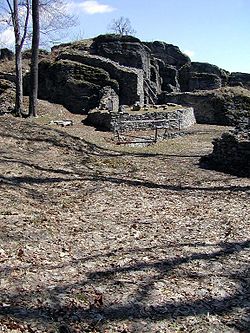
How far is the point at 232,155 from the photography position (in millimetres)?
12445

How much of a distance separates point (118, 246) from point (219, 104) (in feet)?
73.1

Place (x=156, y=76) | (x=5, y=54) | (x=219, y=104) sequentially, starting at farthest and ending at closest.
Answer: (x=5, y=54) → (x=156, y=76) → (x=219, y=104)

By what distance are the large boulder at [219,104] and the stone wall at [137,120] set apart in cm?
483

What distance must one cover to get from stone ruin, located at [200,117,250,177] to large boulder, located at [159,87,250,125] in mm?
14193

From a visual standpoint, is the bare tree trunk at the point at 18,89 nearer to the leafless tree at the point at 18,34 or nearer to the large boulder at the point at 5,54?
the leafless tree at the point at 18,34

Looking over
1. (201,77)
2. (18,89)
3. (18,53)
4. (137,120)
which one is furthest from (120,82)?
(201,77)

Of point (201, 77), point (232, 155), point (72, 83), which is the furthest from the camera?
point (201, 77)

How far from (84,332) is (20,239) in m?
2.22

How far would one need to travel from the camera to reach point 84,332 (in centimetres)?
414

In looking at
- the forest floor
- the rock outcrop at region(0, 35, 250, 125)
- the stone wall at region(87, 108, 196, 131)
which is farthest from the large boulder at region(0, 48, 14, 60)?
the forest floor

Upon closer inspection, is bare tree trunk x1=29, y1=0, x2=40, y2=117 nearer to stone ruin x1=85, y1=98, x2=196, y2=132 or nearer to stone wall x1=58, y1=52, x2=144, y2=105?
stone ruin x1=85, y1=98, x2=196, y2=132

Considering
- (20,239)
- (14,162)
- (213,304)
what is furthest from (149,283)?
(14,162)

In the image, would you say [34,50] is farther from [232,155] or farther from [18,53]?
[232,155]

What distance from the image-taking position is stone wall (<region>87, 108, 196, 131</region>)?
1895 centimetres
